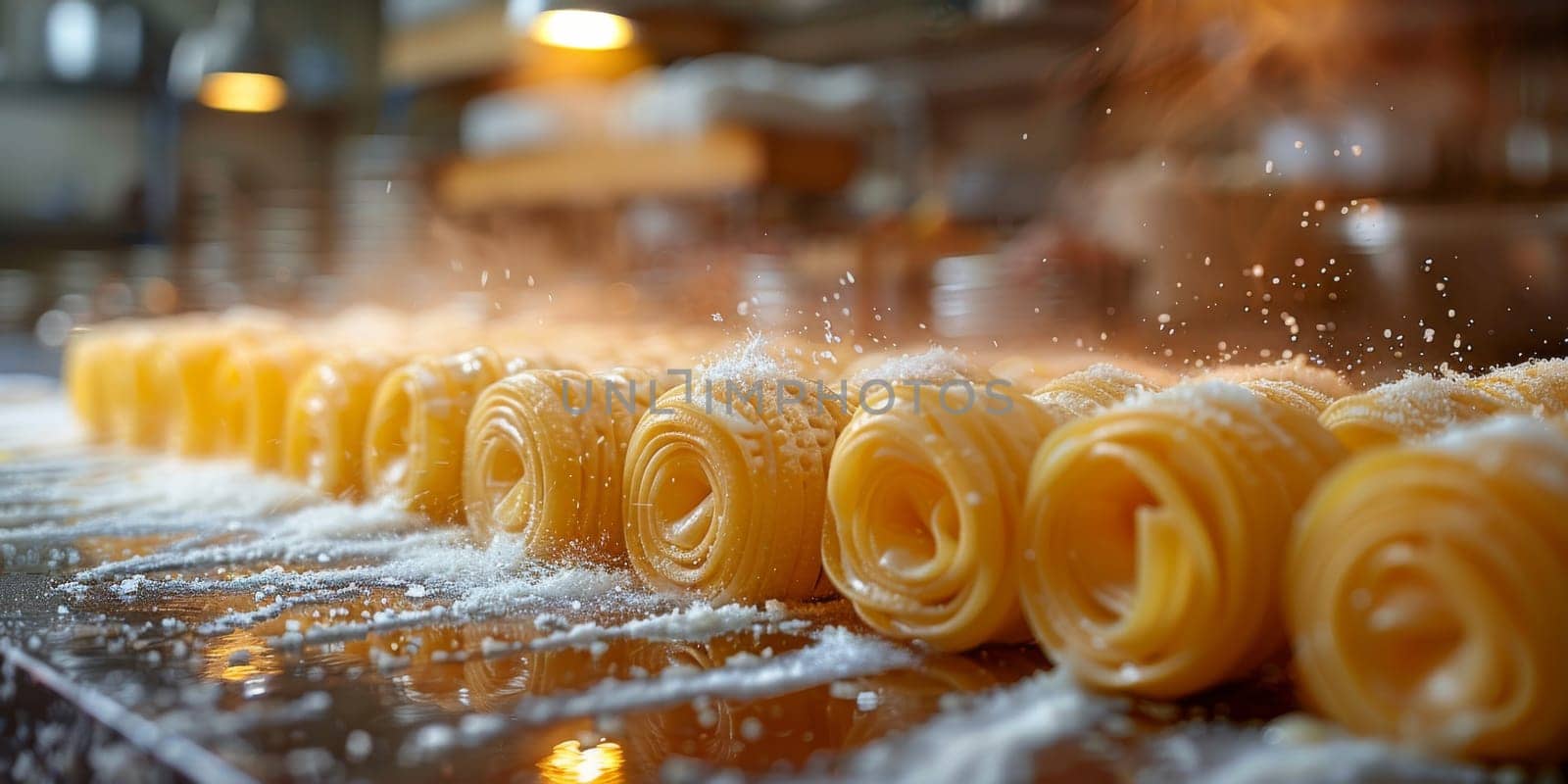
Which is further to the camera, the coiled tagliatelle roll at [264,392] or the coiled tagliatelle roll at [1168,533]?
the coiled tagliatelle roll at [264,392]

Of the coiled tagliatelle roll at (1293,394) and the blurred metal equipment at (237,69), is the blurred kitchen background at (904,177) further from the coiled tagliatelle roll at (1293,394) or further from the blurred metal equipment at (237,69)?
the coiled tagliatelle roll at (1293,394)

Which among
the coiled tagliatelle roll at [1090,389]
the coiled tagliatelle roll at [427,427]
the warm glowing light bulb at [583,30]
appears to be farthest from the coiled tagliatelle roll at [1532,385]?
→ the warm glowing light bulb at [583,30]

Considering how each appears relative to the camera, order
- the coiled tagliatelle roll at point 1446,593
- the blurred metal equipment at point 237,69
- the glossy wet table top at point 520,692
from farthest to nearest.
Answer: the blurred metal equipment at point 237,69
the glossy wet table top at point 520,692
the coiled tagliatelle roll at point 1446,593

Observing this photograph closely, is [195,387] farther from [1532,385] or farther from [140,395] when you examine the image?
[1532,385]

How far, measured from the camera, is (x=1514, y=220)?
3.10 metres

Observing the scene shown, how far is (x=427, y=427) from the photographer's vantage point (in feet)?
6.07

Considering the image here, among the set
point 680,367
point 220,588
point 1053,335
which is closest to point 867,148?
point 1053,335

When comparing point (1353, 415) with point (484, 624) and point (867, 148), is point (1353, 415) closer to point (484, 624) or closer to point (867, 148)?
point (484, 624)

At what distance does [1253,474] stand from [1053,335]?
55.3 inches

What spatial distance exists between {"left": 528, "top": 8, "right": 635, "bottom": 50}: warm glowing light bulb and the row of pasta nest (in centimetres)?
214

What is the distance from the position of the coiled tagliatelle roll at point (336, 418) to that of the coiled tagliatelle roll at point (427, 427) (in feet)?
0.33

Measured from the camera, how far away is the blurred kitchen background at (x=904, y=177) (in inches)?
95.9

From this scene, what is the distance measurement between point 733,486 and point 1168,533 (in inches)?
20.3

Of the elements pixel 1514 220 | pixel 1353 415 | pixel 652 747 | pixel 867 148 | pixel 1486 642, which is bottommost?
pixel 652 747
